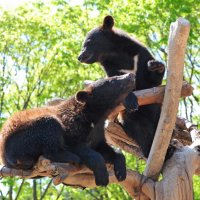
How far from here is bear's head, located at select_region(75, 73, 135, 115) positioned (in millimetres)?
7156

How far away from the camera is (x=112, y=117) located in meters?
7.78

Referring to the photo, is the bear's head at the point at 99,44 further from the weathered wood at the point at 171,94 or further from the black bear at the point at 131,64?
the weathered wood at the point at 171,94

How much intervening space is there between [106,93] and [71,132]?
0.89 m

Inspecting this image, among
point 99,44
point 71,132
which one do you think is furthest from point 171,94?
point 99,44

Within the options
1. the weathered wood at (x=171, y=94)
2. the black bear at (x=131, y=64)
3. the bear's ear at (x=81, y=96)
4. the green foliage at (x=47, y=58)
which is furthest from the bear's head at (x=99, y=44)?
the green foliage at (x=47, y=58)

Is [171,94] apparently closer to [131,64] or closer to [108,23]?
[131,64]

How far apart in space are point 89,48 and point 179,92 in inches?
82.1

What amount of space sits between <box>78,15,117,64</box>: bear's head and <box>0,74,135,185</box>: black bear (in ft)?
4.19

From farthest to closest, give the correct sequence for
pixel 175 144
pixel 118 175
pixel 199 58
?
1. pixel 199 58
2. pixel 175 144
3. pixel 118 175

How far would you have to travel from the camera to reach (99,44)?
28.6 ft

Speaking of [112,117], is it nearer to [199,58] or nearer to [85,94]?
[85,94]

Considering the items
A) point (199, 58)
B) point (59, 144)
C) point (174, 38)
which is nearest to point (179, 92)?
point (174, 38)

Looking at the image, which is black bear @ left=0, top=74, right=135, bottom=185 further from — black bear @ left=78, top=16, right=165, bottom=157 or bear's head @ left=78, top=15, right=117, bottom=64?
bear's head @ left=78, top=15, right=117, bottom=64

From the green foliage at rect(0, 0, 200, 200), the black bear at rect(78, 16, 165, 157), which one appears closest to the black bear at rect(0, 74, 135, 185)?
the black bear at rect(78, 16, 165, 157)
